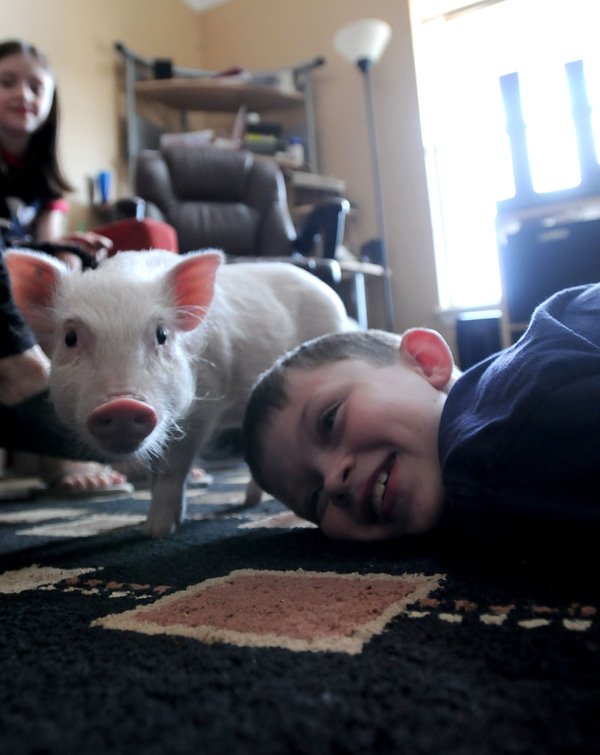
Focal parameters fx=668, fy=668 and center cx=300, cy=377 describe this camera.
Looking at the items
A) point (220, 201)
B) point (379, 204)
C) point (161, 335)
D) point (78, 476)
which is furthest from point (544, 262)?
point (161, 335)

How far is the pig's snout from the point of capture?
682mm

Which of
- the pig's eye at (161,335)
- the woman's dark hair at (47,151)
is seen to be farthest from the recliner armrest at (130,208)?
the pig's eye at (161,335)

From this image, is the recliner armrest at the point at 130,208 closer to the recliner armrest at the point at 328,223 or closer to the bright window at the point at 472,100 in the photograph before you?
the recliner armrest at the point at 328,223

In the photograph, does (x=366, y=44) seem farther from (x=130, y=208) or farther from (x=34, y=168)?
(x=34, y=168)

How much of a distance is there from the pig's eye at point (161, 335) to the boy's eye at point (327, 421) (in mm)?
239

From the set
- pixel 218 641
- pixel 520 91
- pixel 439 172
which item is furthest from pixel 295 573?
pixel 439 172

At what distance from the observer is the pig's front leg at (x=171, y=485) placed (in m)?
0.90

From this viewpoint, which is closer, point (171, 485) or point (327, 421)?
point (327, 421)

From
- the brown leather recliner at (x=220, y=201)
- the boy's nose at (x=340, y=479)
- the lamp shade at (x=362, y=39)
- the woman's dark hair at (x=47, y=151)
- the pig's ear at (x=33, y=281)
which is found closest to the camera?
the boy's nose at (x=340, y=479)

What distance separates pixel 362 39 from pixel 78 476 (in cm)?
248

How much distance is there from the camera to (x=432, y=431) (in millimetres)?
657

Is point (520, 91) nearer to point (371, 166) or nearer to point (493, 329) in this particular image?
point (493, 329)

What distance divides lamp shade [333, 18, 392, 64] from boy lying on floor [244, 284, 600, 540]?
2708 millimetres

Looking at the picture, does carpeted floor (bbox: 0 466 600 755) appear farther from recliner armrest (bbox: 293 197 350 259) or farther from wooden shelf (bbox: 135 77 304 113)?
wooden shelf (bbox: 135 77 304 113)
